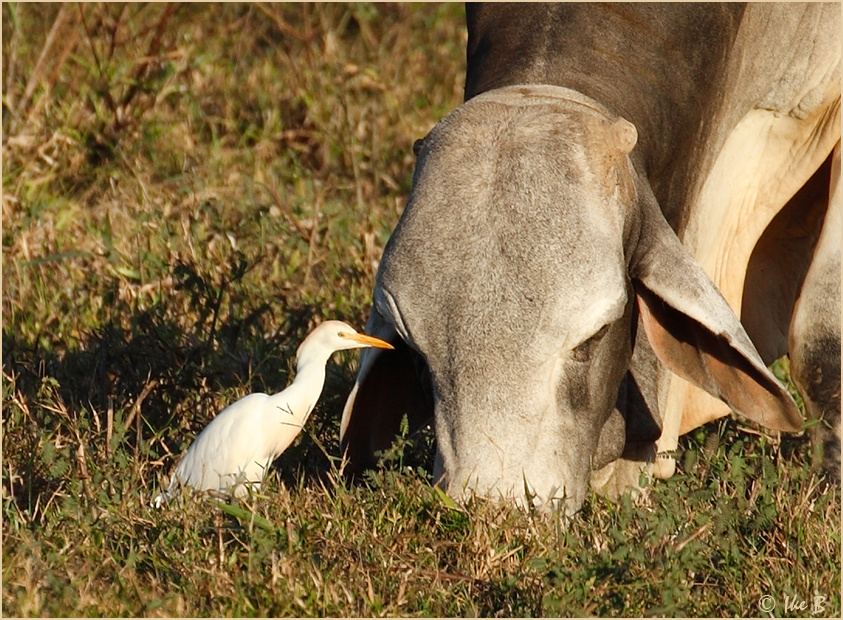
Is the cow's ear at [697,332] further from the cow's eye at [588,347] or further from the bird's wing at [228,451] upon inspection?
the bird's wing at [228,451]

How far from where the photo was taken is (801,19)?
4.46 m

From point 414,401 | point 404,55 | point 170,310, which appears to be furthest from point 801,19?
point 404,55

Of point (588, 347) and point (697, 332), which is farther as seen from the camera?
point (697, 332)

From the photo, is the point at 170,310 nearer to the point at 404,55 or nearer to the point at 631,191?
the point at 631,191

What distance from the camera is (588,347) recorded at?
3.52 m

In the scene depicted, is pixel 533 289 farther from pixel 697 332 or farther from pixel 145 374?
pixel 145 374

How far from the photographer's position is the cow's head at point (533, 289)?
134 inches

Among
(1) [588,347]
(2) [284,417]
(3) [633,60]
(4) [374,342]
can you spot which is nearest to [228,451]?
(2) [284,417]

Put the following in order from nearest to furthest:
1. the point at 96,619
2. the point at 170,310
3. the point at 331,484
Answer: the point at 96,619, the point at 331,484, the point at 170,310

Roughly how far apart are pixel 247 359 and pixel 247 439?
830 millimetres

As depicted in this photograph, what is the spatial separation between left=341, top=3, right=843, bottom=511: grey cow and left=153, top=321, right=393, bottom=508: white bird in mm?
217

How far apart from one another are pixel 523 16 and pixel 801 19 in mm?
921

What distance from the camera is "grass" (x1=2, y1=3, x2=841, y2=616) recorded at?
11.4ft

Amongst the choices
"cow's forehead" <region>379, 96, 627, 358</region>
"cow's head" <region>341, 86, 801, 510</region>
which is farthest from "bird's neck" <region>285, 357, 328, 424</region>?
"cow's forehead" <region>379, 96, 627, 358</region>
